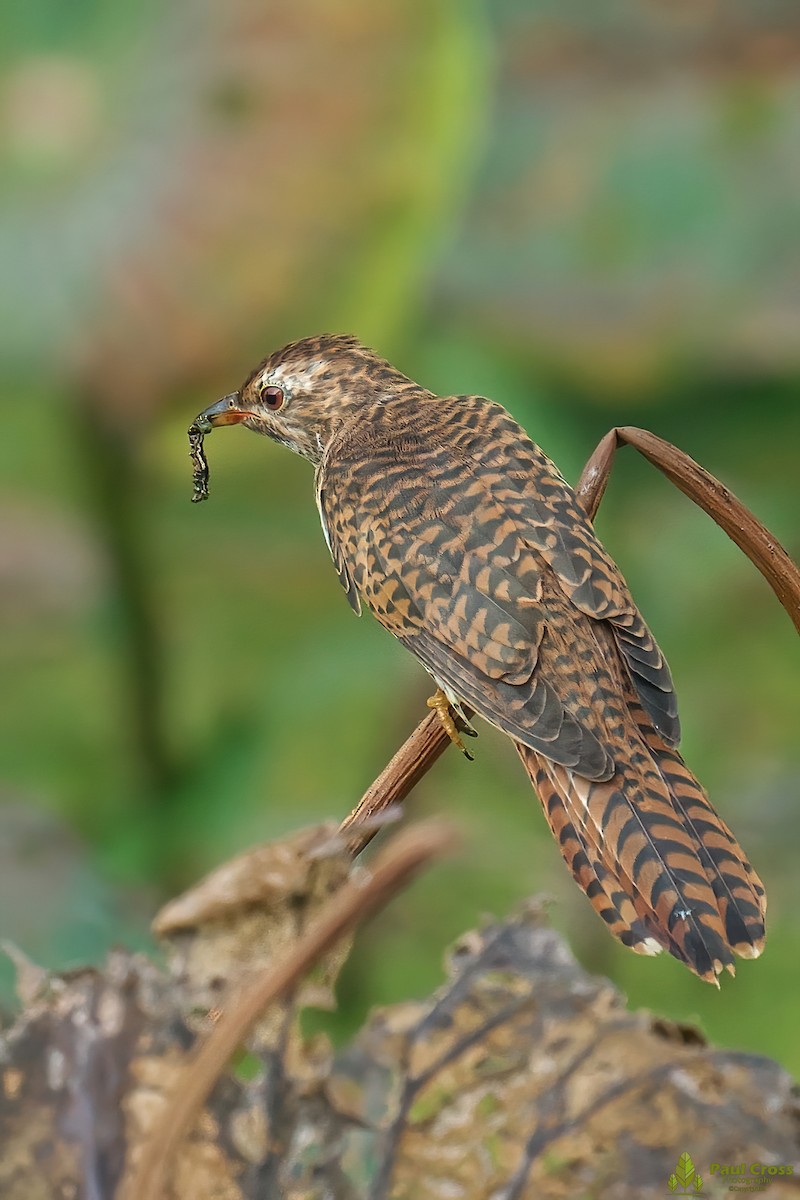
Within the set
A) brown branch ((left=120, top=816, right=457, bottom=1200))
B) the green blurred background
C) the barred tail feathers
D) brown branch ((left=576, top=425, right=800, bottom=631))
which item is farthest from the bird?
the green blurred background

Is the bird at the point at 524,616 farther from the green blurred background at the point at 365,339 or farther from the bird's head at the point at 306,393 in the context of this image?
the green blurred background at the point at 365,339

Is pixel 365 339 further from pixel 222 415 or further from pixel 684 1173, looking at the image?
pixel 684 1173

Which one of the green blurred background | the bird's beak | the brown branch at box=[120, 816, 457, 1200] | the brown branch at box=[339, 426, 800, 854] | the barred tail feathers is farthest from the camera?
the green blurred background

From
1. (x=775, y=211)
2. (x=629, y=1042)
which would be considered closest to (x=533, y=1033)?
(x=629, y=1042)

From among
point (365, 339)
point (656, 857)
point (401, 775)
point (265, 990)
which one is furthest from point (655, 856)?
point (365, 339)

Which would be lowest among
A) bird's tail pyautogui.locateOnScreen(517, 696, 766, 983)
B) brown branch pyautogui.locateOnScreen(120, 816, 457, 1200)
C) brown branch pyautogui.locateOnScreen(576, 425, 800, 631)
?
brown branch pyautogui.locateOnScreen(120, 816, 457, 1200)

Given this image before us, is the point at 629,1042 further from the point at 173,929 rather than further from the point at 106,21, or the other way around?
the point at 106,21

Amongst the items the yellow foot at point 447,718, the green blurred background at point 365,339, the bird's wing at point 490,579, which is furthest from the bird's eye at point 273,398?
the green blurred background at point 365,339

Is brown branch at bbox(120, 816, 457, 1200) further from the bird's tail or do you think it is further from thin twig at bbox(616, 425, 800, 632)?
thin twig at bbox(616, 425, 800, 632)
